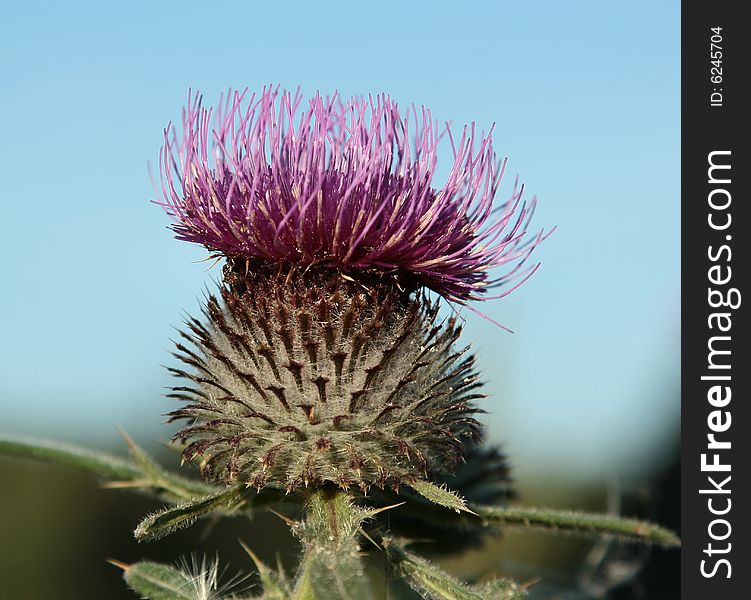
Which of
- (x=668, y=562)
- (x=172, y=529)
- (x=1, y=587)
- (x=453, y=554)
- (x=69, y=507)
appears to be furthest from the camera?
(x=69, y=507)

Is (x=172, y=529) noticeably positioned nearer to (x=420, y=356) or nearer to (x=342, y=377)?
(x=342, y=377)

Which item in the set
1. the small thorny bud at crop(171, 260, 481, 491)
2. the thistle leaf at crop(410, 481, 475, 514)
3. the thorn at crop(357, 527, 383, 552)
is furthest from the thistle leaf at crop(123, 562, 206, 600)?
the thistle leaf at crop(410, 481, 475, 514)

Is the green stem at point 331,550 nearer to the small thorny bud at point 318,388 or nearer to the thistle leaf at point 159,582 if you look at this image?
the small thorny bud at point 318,388

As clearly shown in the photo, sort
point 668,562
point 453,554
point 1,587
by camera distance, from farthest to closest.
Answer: point 1,587
point 668,562
point 453,554

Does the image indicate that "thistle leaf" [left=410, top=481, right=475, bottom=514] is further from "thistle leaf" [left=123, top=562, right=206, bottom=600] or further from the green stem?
"thistle leaf" [left=123, top=562, right=206, bottom=600]

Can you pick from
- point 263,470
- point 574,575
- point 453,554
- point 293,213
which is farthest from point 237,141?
point 574,575

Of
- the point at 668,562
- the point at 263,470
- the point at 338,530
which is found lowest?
the point at 668,562
